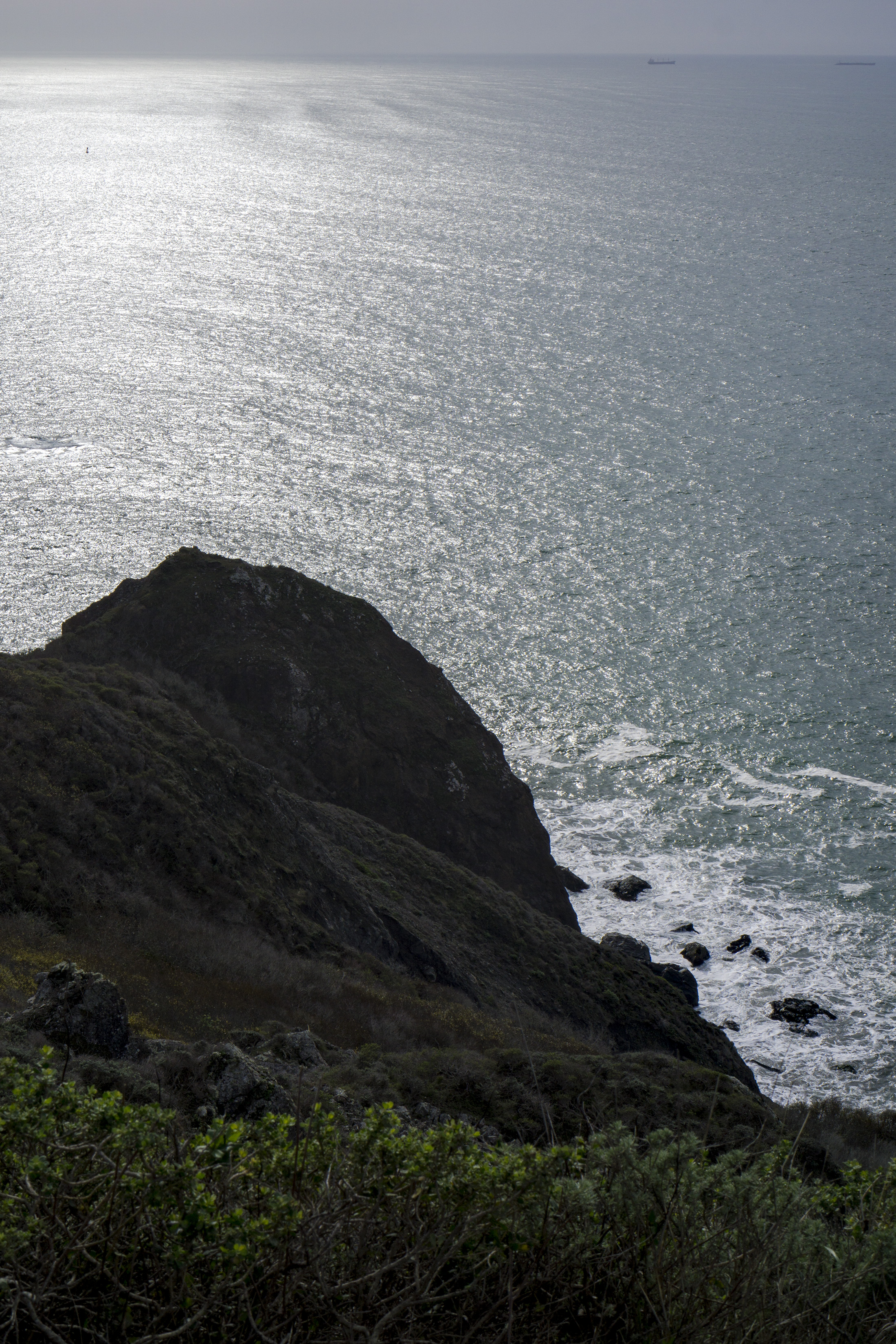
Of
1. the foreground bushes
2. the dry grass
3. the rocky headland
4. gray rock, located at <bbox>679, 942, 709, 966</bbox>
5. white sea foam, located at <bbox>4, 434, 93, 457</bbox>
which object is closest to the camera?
the foreground bushes

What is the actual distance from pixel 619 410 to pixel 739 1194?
3196 inches

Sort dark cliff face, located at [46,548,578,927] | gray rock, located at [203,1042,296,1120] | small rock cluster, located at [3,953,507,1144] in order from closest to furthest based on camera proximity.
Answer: gray rock, located at [203,1042,296,1120], small rock cluster, located at [3,953,507,1144], dark cliff face, located at [46,548,578,927]

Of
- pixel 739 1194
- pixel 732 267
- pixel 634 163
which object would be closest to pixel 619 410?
pixel 732 267

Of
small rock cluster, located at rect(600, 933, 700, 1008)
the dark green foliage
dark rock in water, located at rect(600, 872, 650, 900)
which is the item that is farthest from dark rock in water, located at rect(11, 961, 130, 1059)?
dark rock in water, located at rect(600, 872, 650, 900)

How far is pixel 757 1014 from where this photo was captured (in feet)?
113

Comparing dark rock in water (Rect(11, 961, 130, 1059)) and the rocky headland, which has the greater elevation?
dark rock in water (Rect(11, 961, 130, 1059))

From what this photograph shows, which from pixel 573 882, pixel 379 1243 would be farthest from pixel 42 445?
pixel 379 1243

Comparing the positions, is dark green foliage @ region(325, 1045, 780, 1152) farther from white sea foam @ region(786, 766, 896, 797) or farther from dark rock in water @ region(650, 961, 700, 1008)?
white sea foam @ region(786, 766, 896, 797)

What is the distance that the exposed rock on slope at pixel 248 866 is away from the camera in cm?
→ 2105

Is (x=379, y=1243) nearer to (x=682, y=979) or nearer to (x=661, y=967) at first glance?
(x=661, y=967)

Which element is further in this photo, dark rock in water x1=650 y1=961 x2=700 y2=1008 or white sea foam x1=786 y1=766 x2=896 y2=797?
white sea foam x1=786 y1=766 x2=896 y2=797

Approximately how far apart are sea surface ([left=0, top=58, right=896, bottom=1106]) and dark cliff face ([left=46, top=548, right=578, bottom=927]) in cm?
641

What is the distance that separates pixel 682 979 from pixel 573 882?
6.87 metres

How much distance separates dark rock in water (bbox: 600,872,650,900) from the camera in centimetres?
3997
